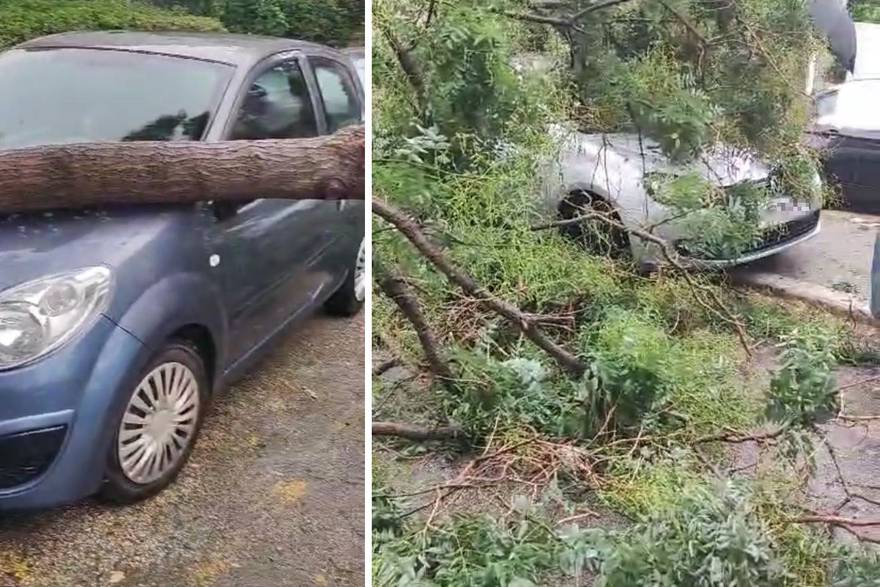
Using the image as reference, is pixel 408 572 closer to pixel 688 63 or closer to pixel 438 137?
pixel 438 137

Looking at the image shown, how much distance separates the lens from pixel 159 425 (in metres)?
1.61

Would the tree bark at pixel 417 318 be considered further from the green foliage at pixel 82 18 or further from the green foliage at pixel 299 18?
the green foliage at pixel 82 18

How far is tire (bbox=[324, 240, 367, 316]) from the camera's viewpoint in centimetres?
177

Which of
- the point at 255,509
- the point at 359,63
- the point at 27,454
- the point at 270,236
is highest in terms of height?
the point at 359,63

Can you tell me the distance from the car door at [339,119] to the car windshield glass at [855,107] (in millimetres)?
956

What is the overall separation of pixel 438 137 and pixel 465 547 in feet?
2.81

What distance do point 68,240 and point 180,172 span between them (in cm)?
23

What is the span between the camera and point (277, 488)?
169cm

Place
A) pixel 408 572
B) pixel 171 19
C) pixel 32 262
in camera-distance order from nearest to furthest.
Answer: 1. pixel 32 262
2. pixel 171 19
3. pixel 408 572

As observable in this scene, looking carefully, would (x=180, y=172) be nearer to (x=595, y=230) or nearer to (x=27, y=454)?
(x=27, y=454)

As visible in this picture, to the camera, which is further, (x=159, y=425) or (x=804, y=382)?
(x=804, y=382)

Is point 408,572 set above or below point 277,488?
below

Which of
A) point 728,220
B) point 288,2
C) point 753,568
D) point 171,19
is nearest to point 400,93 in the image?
point 288,2

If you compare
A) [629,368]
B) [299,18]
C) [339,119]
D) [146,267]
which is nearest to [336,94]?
[339,119]
